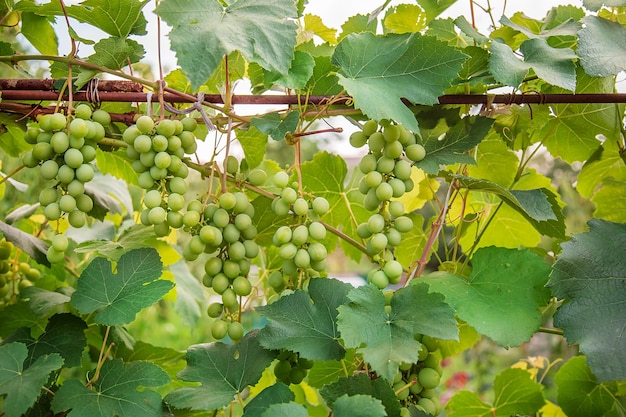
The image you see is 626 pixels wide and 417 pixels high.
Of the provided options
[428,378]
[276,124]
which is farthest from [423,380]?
[276,124]

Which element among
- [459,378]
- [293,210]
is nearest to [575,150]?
[293,210]

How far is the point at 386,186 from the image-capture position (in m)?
0.91

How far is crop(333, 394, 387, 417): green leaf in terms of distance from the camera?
2.32ft

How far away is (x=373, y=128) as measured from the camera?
3.15 feet

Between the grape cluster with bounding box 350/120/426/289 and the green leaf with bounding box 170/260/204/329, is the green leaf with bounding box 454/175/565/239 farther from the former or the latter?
the green leaf with bounding box 170/260/204/329

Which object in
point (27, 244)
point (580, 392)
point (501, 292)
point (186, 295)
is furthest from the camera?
point (186, 295)

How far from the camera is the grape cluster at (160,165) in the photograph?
0.87 metres

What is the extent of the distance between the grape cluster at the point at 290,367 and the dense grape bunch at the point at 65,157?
1.25 ft

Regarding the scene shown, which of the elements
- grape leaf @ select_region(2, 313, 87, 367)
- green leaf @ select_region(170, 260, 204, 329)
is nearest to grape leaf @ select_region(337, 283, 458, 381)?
grape leaf @ select_region(2, 313, 87, 367)

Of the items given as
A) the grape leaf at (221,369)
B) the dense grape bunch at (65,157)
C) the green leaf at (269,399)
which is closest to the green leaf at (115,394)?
the grape leaf at (221,369)

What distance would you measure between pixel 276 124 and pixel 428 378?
1.54ft

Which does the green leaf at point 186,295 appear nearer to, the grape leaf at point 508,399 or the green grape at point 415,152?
the grape leaf at point 508,399

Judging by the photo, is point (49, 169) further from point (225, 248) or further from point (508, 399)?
point (508, 399)

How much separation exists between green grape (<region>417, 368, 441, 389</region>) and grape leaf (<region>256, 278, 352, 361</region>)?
15 centimetres
